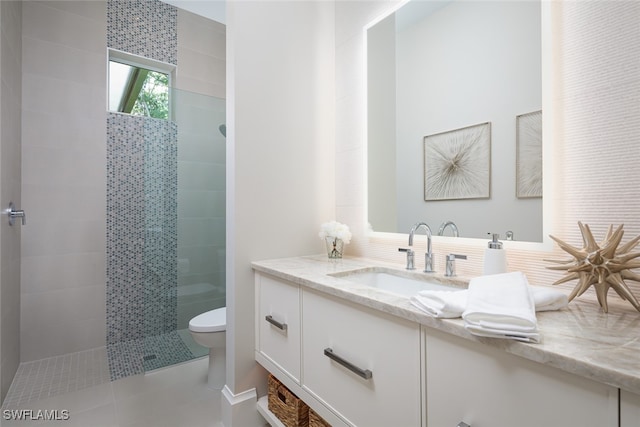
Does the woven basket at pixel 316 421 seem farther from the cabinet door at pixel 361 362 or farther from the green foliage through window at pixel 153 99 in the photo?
the green foliage through window at pixel 153 99

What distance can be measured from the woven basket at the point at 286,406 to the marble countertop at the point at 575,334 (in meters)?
0.61

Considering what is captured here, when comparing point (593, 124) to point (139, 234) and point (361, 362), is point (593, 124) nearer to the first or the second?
point (361, 362)

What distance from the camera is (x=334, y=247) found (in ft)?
5.86

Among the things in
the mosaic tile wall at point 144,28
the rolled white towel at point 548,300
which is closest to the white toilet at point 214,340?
the rolled white towel at point 548,300

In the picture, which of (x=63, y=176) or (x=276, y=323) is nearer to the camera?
(x=276, y=323)

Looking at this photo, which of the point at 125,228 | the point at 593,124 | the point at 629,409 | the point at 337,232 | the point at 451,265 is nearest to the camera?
the point at 629,409

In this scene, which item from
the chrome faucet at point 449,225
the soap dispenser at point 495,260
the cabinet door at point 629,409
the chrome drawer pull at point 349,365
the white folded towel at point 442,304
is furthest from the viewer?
the chrome faucet at point 449,225

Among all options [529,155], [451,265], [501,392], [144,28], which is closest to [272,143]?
[451,265]

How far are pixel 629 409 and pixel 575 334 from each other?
0.57 feet

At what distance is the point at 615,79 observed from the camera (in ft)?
3.11

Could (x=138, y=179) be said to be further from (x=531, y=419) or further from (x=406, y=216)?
(x=531, y=419)

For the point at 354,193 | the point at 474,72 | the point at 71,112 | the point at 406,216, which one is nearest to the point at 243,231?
the point at 354,193

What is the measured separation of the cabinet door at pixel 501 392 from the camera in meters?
0.58

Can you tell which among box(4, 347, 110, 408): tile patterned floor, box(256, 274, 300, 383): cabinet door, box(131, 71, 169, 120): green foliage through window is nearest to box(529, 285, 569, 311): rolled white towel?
box(256, 274, 300, 383): cabinet door
